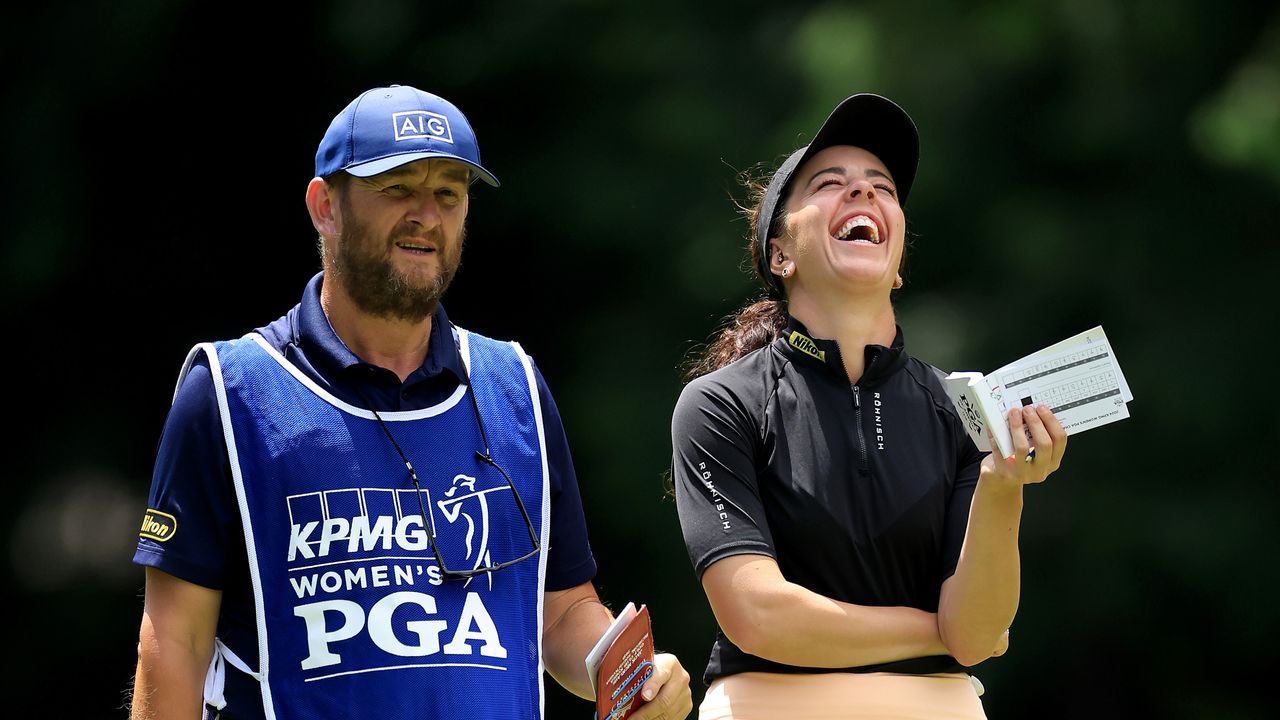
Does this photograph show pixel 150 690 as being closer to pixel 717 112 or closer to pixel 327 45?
pixel 717 112

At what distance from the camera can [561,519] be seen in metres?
2.91

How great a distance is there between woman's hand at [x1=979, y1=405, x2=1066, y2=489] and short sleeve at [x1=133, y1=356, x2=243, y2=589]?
4.33 ft

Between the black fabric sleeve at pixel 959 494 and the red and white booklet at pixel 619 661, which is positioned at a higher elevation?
the black fabric sleeve at pixel 959 494

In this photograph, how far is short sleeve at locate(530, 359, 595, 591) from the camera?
290cm

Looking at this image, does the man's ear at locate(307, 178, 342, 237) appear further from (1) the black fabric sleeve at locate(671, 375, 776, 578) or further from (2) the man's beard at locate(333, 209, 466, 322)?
(1) the black fabric sleeve at locate(671, 375, 776, 578)

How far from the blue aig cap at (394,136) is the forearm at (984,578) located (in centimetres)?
105

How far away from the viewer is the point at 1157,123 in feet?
20.9

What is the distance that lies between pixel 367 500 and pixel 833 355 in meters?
0.98

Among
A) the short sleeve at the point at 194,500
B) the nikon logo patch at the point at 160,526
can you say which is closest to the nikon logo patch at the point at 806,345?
the short sleeve at the point at 194,500

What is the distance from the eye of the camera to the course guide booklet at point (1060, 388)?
2.55 m

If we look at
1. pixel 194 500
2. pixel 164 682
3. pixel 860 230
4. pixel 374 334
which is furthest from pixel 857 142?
pixel 164 682

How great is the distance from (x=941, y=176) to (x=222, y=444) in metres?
4.21

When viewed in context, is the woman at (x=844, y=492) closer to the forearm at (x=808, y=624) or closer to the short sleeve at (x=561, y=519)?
the forearm at (x=808, y=624)

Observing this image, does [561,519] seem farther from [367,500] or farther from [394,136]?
[394,136]
